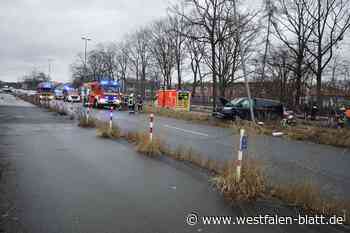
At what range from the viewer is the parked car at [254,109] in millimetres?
20859

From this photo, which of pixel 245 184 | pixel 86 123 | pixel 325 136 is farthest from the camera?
pixel 86 123

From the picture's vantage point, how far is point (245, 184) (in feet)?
19.4

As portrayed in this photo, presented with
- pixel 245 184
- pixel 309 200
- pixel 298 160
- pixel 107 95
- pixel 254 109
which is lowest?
pixel 298 160

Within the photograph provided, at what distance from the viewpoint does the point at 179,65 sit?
59406mm

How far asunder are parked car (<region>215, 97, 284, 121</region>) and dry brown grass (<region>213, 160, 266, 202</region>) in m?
14.4

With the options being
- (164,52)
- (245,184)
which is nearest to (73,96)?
(164,52)

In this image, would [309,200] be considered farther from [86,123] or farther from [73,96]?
[73,96]

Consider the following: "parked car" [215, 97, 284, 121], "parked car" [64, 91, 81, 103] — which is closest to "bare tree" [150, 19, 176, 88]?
"parked car" [64, 91, 81, 103]

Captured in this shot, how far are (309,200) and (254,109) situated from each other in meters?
15.9

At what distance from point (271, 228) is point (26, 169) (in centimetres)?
556

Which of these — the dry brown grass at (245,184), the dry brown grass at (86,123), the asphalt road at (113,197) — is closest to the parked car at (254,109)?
the dry brown grass at (86,123)

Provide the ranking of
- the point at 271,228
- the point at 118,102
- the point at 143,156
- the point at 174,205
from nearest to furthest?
the point at 271,228
the point at 174,205
the point at 143,156
the point at 118,102

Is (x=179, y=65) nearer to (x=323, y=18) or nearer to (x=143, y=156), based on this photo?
(x=323, y=18)

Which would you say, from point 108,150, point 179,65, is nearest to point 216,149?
point 108,150
